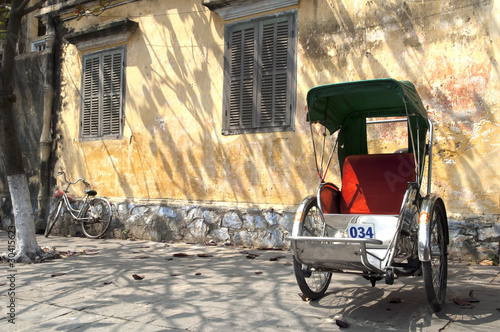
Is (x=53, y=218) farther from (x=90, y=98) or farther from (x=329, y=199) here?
(x=329, y=199)

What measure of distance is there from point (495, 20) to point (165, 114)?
6.02m

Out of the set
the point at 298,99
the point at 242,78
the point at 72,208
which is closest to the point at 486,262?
the point at 298,99

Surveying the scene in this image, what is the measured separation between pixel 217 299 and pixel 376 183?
6.64ft

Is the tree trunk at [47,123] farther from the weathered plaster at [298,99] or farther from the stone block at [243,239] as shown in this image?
the stone block at [243,239]

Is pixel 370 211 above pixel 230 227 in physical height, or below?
above

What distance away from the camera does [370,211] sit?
492 cm

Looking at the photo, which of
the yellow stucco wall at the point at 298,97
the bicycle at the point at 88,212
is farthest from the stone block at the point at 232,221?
the bicycle at the point at 88,212

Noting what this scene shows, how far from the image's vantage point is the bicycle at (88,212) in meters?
10.1

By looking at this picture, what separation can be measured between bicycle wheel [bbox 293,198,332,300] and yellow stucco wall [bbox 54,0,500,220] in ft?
9.58

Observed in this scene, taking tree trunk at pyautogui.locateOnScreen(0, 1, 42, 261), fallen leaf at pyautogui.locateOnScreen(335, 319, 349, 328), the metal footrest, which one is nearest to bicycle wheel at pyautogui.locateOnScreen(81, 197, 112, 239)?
tree trunk at pyautogui.locateOnScreen(0, 1, 42, 261)

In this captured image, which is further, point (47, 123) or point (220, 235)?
point (47, 123)

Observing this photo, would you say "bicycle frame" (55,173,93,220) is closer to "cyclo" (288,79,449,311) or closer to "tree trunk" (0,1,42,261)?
"tree trunk" (0,1,42,261)

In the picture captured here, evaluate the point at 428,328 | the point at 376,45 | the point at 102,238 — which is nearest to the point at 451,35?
the point at 376,45

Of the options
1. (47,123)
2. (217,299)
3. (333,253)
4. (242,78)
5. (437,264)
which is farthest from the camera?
(47,123)
